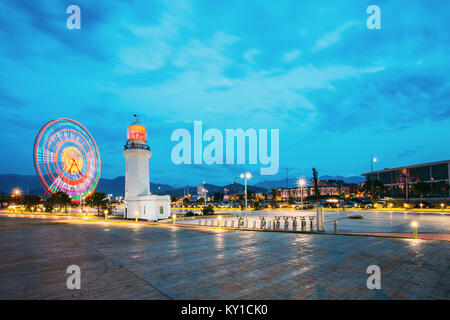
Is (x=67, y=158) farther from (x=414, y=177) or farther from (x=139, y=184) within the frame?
(x=414, y=177)

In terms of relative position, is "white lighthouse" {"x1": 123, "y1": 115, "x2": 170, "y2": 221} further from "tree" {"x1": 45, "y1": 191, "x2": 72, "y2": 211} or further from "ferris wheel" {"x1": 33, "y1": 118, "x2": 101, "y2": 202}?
"tree" {"x1": 45, "y1": 191, "x2": 72, "y2": 211}

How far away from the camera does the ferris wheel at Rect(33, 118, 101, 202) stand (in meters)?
48.6

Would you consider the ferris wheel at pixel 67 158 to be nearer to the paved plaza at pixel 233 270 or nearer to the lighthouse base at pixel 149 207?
the lighthouse base at pixel 149 207

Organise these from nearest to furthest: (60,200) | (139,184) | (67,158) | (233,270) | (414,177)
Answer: (233,270) < (139,184) < (67,158) < (60,200) < (414,177)

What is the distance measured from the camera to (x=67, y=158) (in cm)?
5234

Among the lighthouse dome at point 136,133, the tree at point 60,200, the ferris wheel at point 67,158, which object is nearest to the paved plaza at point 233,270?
the lighthouse dome at point 136,133

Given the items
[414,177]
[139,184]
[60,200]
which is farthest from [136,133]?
[414,177]

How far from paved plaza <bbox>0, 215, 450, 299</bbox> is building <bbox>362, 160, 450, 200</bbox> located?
6096 cm

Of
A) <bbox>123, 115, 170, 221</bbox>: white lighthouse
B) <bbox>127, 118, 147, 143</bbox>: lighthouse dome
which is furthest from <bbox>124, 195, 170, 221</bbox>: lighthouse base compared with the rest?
<bbox>127, 118, 147, 143</bbox>: lighthouse dome

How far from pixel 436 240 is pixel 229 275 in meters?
13.2

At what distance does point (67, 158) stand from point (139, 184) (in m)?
23.0

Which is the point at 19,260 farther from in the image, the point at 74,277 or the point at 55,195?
the point at 55,195

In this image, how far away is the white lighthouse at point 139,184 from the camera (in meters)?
37.3

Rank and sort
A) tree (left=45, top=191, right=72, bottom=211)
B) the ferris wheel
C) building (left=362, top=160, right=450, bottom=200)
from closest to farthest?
the ferris wheel < tree (left=45, top=191, right=72, bottom=211) < building (left=362, top=160, right=450, bottom=200)
